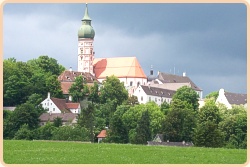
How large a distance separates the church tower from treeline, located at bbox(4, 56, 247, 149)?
32.0 meters

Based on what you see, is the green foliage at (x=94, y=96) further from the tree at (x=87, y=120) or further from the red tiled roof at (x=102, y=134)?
the red tiled roof at (x=102, y=134)

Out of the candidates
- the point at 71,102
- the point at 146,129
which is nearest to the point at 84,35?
the point at 71,102

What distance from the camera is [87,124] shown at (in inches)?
2995

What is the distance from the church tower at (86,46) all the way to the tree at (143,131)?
5499cm

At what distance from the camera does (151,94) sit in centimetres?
10788

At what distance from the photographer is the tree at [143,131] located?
68850 mm

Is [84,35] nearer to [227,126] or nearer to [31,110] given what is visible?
[31,110]

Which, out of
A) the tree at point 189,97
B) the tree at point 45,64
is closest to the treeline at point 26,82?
the tree at point 45,64

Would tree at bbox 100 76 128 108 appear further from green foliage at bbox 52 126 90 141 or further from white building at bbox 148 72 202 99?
green foliage at bbox 52 126 90 141

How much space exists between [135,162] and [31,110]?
57881 millimetres

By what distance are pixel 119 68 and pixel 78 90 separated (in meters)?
31.8

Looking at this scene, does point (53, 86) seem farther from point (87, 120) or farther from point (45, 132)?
point (45, 132)

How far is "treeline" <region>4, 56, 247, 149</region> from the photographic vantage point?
6550 cm

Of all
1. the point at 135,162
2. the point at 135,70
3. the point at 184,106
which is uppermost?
the point at 135,70
